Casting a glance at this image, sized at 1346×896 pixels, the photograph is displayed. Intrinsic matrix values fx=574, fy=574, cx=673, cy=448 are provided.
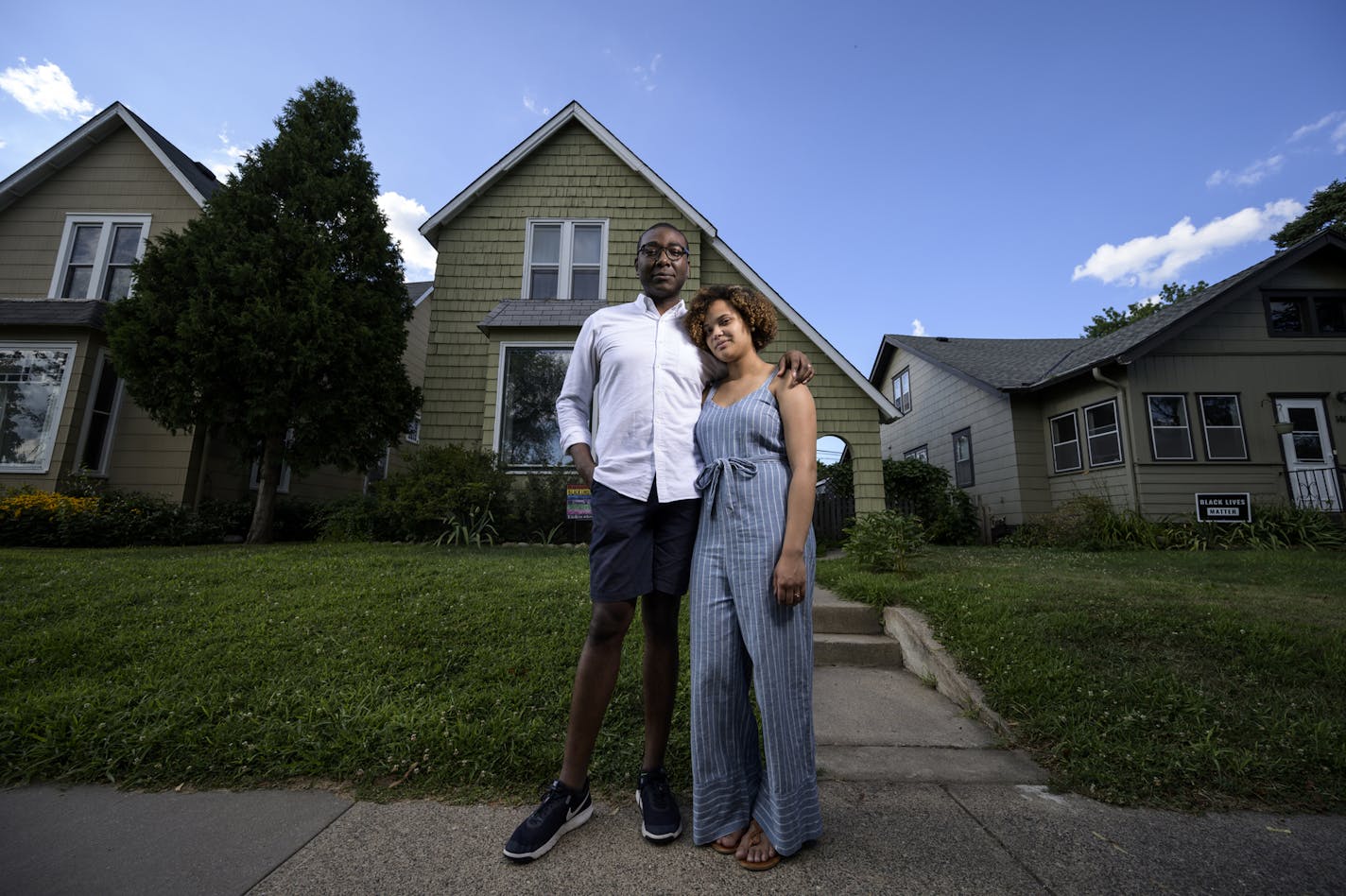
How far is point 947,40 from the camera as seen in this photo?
29.9 feet

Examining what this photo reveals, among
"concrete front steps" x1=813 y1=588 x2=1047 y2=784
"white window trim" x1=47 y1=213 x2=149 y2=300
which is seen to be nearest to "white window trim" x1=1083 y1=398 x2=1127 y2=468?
"concrete front steps" x1=813 y1=588 x2=1047 y2=784

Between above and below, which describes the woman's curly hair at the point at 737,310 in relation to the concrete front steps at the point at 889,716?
above

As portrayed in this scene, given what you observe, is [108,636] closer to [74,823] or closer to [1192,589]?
[74,823]

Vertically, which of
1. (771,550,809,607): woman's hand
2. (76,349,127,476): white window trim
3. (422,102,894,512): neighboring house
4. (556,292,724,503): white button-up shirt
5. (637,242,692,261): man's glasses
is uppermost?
(422,102,894,512): neighboring house

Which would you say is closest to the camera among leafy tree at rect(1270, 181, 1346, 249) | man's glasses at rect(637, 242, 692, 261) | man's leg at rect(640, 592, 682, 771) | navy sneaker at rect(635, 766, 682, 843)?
navy sneaker at rect(635, 766, 682, 843)

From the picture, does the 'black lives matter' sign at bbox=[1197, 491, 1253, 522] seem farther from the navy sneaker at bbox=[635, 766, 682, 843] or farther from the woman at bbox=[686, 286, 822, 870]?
the navy sneaker at bbox=[635, 766, 682, 843]

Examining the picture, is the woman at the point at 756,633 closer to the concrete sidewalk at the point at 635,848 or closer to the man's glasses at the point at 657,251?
the concrete sidewalk at the point at 635,848

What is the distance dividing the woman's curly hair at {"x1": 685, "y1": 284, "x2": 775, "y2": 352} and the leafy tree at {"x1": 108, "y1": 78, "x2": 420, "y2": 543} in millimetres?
7349

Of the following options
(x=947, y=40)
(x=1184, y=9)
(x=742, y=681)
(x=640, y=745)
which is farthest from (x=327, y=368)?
(x=1184, y=9)

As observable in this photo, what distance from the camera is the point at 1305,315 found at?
11562 mm

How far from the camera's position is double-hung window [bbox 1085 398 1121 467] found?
1116 cm

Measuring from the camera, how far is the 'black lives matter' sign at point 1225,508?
32.1 feet

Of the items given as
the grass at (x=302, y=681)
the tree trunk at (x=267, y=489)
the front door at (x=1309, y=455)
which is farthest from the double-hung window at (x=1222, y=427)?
the tree trunk at (x=267, y=489)

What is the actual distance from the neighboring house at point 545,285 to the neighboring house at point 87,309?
3932mm
